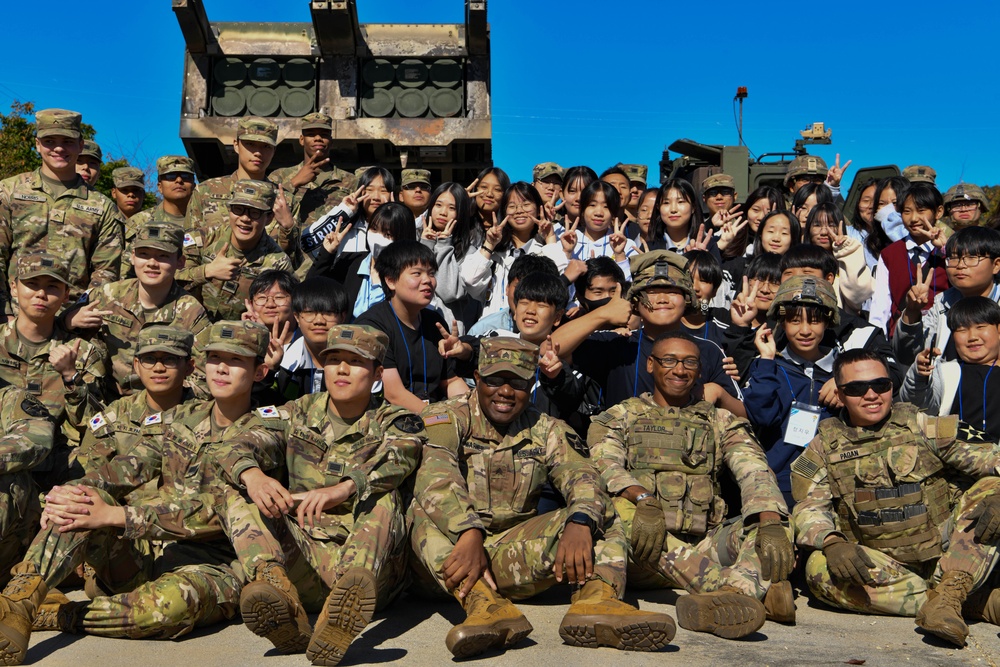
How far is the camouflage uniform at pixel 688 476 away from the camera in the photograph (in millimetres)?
4797

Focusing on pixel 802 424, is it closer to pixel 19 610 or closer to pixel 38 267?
pixel 19 610

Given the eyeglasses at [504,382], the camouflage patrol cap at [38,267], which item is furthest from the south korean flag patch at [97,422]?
the eyeglasses at [504,382]

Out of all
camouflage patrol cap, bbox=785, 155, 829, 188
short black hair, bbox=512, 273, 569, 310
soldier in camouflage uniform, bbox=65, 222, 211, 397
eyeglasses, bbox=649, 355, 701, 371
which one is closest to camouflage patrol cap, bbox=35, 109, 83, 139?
soldier in camouflage uniform, bbox=65, 222, 211, 397

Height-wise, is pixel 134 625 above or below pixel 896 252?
below

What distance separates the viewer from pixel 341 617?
3854 mm

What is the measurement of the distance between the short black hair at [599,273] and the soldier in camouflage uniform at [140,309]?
2341 mm

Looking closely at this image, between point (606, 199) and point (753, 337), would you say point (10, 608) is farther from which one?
point (606, 199)

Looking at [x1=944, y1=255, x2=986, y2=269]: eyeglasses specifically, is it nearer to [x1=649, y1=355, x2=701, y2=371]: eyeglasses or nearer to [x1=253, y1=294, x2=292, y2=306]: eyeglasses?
[x1=649, y1=355, x2=701, y2=371]: eyeglasses

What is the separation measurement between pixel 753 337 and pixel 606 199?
1.72m

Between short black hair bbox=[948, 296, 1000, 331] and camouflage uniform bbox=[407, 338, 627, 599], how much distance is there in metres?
2.18

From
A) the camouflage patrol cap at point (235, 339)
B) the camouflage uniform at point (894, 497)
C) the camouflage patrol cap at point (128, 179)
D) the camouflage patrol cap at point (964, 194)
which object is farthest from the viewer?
the camouflage patrol cap at point (128, 179)

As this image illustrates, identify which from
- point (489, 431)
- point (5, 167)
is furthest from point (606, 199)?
point (5, 167)

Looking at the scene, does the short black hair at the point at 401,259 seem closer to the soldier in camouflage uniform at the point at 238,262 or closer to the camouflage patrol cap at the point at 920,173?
the soldier in camouflage uniform at the point at 238,262

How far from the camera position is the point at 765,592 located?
4.61 metres
